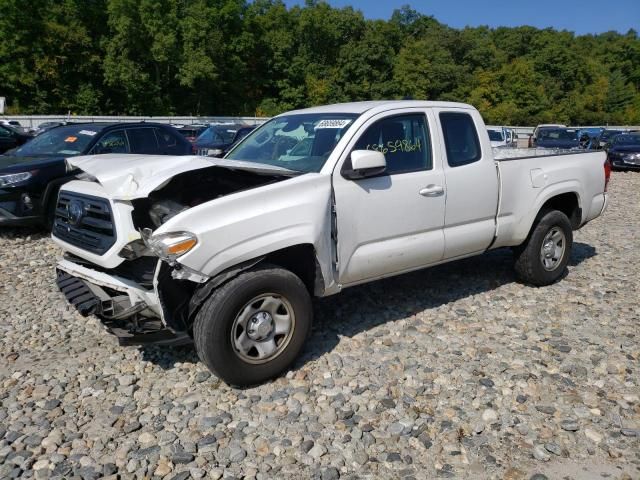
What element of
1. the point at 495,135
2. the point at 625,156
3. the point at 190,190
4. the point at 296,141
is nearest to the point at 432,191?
the point at 296,141

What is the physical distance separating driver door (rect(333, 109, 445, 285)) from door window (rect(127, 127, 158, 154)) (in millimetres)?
5611

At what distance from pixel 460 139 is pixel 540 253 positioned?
169cm

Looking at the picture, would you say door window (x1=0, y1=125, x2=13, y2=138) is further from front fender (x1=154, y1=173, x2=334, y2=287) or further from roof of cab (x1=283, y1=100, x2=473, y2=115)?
front fender (x1=154, y1=173, x2=334, y2=287)

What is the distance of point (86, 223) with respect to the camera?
409 cm

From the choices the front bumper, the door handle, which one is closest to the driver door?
the door handle

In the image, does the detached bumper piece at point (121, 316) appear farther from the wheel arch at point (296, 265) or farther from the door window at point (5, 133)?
the door window at point (5, 133)

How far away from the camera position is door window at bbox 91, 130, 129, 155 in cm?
855

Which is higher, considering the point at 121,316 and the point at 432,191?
the point at 432,191

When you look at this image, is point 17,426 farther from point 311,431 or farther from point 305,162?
point 305,162

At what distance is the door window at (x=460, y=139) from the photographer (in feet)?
16.5

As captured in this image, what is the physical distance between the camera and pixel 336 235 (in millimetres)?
4164

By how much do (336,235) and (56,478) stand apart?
7.71ft

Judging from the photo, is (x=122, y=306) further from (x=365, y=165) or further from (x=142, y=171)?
(x=365, y=165)

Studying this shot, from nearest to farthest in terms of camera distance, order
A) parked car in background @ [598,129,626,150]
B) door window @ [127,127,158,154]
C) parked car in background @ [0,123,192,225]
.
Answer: parked car in background @ [0,123,192,225]
door window @ [127,127,158,154]
parked car in background @ [598,129,626,150]
